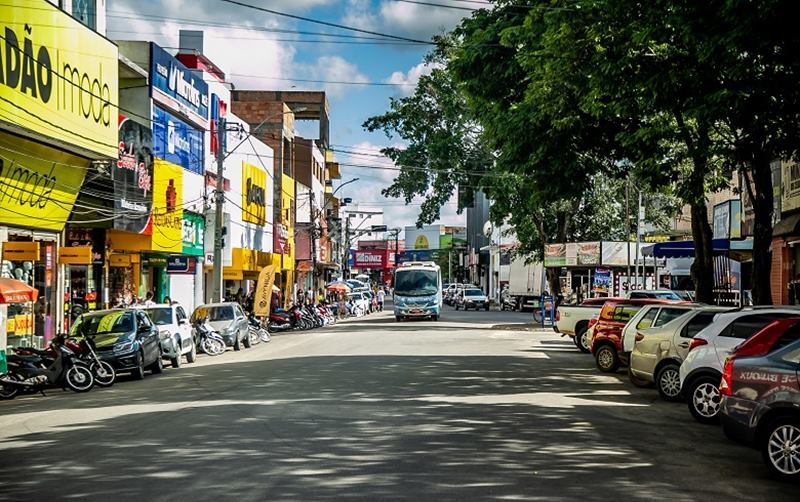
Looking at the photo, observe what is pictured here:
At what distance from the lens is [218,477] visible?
876cm

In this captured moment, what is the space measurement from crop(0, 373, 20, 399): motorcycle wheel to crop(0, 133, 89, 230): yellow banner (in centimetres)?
635

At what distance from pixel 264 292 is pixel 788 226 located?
21877 millimetres

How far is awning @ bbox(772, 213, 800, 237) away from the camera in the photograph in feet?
84.7

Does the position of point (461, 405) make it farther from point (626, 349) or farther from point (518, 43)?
point (518, 43)

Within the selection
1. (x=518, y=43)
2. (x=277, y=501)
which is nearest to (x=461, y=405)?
(x=277, y=501)

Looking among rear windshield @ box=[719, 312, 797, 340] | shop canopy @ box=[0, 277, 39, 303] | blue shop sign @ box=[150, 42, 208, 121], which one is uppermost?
blue shop sign @ box=[150, 42, 208, 121]

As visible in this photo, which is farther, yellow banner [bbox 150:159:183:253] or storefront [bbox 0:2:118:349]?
yellow banner [bbox 150:159:183:253]

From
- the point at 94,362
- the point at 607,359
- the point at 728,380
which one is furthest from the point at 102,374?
the point at 728,380

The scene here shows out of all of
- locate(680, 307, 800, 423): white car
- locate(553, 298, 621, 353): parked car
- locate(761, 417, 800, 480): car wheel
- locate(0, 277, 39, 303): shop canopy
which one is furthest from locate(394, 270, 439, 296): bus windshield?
locate(761, 417, 800, 480): car wheel

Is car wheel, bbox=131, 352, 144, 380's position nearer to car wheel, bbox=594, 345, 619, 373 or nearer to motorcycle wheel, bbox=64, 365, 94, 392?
motorcycle wheel, bbox=64, 365, 94, 392

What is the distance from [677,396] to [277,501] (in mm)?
10247

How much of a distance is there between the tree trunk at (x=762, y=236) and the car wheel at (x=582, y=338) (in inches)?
331

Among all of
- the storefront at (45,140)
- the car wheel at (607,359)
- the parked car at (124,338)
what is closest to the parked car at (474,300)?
the storefront at (45,140)

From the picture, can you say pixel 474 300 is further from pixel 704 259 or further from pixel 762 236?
pixel 762 236
